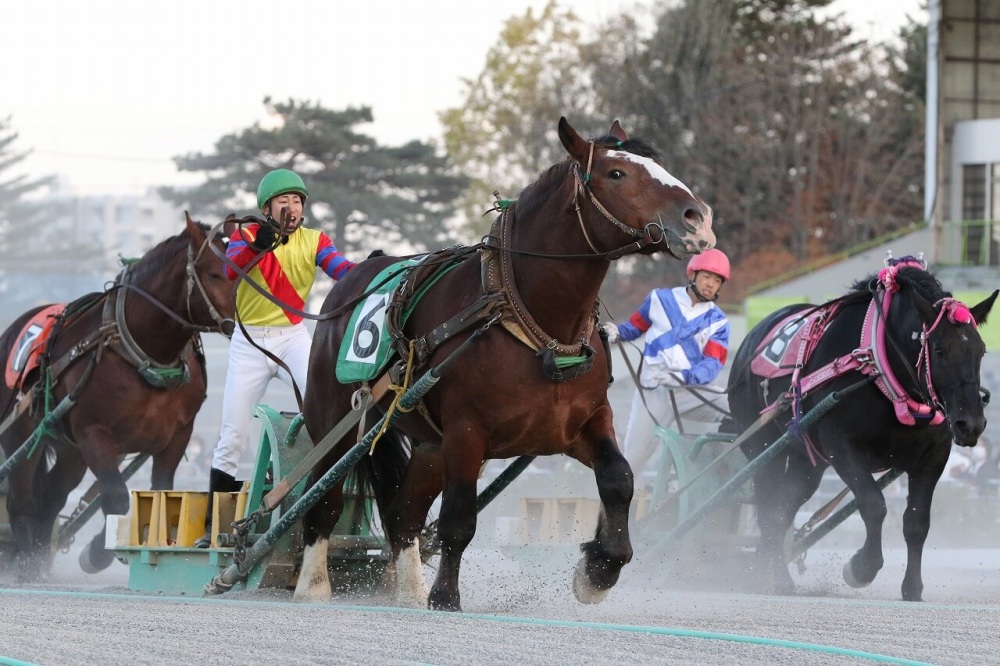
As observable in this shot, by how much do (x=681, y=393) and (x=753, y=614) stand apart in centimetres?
357

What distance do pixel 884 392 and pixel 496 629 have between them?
345 cm

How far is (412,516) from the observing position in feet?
25.5

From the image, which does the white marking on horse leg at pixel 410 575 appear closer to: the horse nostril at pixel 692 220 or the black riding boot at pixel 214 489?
the black riding boot at pixel 214 489

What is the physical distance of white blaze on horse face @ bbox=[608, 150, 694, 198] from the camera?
6105 mm

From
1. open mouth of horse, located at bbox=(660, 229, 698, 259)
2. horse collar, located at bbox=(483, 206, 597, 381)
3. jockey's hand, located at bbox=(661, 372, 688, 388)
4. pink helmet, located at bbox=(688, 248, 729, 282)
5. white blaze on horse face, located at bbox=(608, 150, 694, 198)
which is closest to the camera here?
open mouth of horse, located at bbox=(660, 229, 698, 259)

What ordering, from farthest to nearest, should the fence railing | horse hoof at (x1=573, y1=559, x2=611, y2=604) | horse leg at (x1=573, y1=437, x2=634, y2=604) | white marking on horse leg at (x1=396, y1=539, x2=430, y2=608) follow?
the fence railing → white marking on horse leg at (x1=396, y1=539, x2=430, y2=608) → horse hoof at (x1=573, y1=559, x2=611, y2=604) → horse leg at (x1=573, y1=437, x2=634, y2=604)

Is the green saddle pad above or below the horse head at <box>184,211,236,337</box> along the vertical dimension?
below

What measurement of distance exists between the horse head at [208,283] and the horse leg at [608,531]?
2.63 meters

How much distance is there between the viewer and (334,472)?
7.13 meters

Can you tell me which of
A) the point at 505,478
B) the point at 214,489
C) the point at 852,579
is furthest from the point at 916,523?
the point at 214,489

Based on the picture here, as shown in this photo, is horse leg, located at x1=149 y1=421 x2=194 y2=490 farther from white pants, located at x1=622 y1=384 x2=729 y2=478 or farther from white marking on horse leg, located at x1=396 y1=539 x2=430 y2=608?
white pants, located at x1=622 y1=384 x2=729 y2=478

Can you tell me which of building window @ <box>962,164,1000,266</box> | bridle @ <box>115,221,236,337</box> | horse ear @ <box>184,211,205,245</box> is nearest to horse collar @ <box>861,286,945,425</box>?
bridle @ <box>115,221,236,337</box>

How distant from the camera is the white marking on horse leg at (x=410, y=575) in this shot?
7688 millimetres

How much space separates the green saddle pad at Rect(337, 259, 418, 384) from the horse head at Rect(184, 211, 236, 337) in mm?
1154
